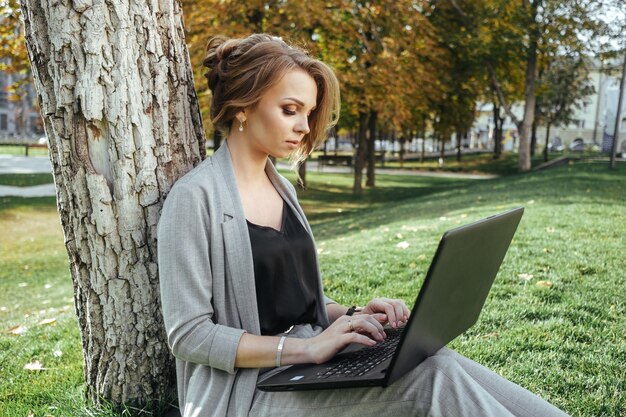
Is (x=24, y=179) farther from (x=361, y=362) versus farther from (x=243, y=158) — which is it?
(x=361, y=362)

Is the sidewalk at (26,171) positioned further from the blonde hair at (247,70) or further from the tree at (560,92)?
the tree at (560,92)

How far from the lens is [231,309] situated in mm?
2004

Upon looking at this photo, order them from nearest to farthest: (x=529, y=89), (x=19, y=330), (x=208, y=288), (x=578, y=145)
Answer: (x=208, y=288) → (x=19, y=330) → (x=529, y=89) → (x=578, y=145)

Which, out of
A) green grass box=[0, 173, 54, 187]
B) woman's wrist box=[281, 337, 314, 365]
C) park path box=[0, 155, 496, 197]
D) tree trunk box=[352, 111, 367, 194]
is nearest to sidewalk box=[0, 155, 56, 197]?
park path box=[0, 155, 496, 197]

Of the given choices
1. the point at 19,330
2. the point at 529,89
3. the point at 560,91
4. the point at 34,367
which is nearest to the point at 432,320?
the point at 34,367

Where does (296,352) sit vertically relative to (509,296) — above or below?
above

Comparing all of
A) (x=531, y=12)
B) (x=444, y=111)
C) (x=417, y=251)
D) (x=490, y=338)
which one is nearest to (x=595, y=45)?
(x=531, y=12)

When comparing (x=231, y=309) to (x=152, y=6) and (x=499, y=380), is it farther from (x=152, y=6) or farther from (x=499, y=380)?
(x=152, y=6)

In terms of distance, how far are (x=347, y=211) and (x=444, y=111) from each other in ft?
34.6

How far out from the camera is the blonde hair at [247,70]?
6.73 feet

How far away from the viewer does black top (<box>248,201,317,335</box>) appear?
2.08 metres

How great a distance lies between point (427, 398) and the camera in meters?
1.70

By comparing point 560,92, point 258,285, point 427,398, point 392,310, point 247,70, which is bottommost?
point 427,398

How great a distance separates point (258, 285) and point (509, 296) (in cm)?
293
